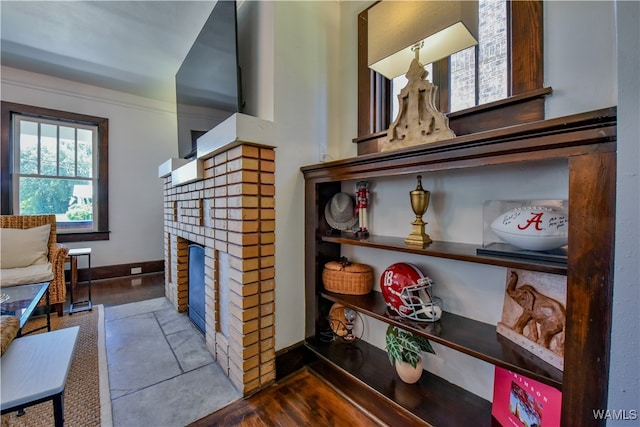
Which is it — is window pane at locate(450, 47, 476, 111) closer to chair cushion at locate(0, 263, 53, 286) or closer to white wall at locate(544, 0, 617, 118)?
white wall at locate(544, 0, 617, 118)

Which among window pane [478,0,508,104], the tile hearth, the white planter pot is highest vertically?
window pane [478,0,508,104]

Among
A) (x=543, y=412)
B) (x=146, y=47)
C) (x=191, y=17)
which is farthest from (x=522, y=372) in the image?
(x=146, y=47)

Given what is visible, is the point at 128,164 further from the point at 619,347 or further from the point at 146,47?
the point at 619,347

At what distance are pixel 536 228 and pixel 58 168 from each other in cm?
498

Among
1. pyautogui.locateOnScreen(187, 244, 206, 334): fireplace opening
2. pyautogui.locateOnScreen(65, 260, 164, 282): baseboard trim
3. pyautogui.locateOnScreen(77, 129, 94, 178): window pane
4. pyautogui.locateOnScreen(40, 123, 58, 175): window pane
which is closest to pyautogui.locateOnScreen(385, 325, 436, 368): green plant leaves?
pyautogui.locateOnScreen(187, 244, 206, 334): fireplace opening

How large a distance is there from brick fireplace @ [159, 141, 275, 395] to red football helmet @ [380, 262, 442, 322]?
0.70 metres

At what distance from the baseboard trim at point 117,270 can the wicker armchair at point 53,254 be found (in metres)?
1.02

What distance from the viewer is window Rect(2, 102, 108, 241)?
3184 millimetres

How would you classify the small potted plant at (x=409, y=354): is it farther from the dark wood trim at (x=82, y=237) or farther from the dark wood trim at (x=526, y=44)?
the dark wood trim at (x=82, y=237)

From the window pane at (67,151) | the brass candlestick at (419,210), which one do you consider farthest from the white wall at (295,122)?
the window pane at (67,151)

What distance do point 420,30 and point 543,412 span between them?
1.44 metres

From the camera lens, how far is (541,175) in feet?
3.29

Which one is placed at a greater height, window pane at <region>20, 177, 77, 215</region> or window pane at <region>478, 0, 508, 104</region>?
window pane at <region>478, 0, 508, 104</region>

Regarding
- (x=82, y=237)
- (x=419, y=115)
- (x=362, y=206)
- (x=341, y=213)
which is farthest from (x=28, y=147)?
(x=419, y=115)
